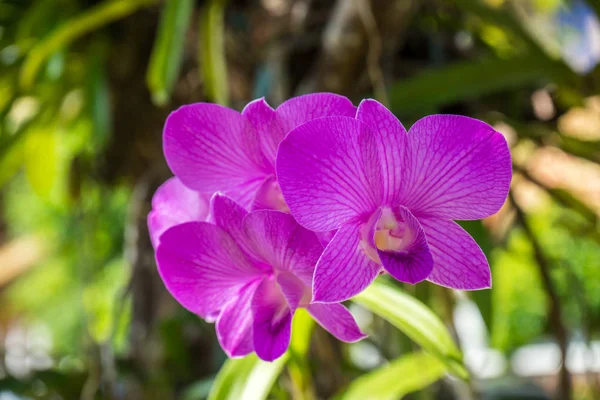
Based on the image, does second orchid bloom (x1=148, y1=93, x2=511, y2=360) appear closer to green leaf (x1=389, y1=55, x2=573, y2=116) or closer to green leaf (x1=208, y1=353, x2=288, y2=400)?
green leaf (x1=208, y1=353, x2=288, y2=400)

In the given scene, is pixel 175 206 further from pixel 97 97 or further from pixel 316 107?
pixel 97 97

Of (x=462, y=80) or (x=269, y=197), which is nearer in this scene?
(x=269, y=197)

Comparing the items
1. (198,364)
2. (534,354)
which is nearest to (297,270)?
(198,364)

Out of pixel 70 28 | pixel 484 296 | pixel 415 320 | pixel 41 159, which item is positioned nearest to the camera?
pixel 415 320

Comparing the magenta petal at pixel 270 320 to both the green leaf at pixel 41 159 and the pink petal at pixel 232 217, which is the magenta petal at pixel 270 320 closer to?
the pink petal at pixel 232 217

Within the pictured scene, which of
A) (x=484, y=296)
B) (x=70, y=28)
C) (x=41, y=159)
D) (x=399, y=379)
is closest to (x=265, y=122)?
(x=399, y=379)

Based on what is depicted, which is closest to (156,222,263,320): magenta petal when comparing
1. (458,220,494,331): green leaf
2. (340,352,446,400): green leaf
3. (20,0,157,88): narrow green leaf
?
(340,352,446,400): green leaf
